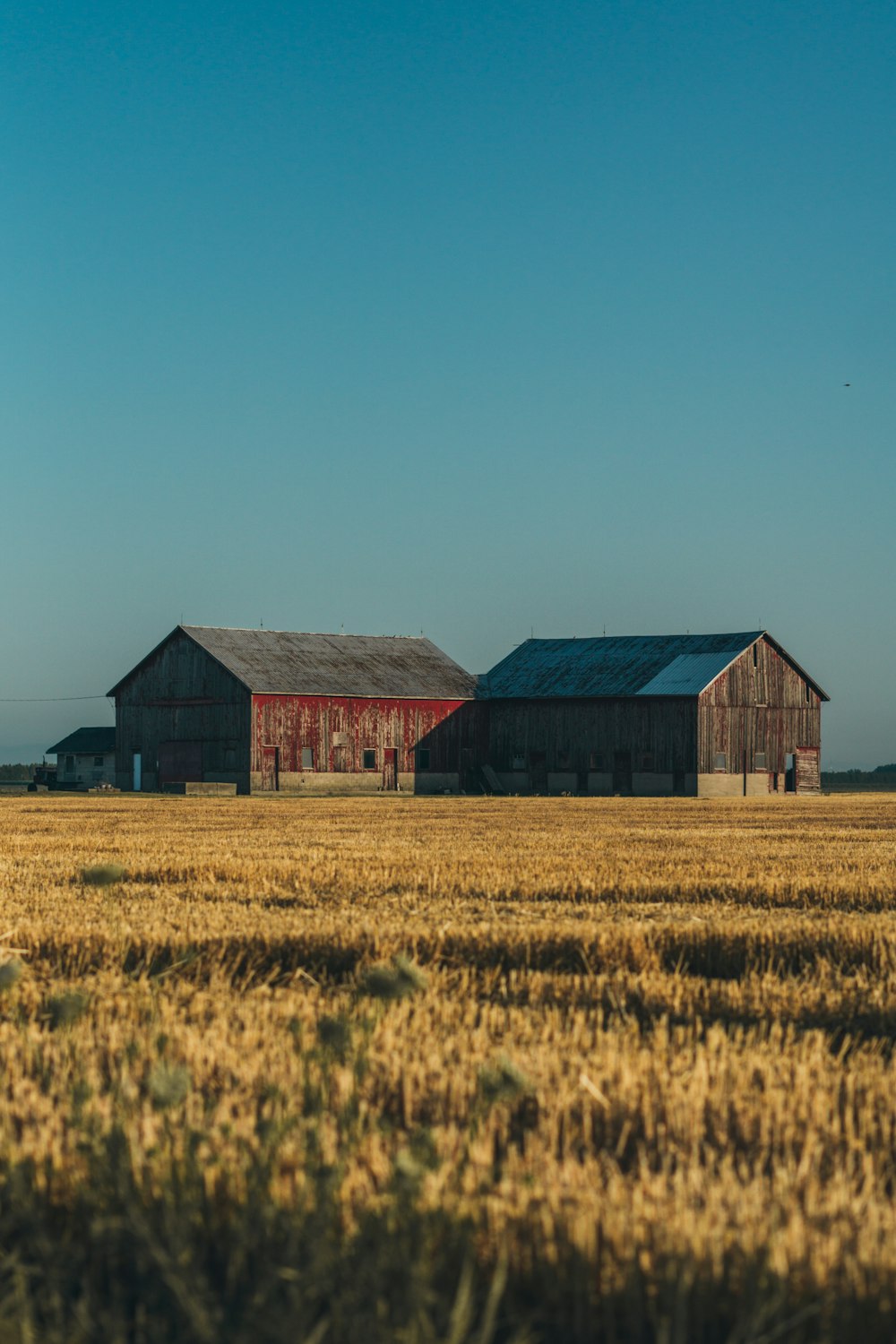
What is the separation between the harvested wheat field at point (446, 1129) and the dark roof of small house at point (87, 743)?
269ft

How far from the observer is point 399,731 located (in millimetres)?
75562

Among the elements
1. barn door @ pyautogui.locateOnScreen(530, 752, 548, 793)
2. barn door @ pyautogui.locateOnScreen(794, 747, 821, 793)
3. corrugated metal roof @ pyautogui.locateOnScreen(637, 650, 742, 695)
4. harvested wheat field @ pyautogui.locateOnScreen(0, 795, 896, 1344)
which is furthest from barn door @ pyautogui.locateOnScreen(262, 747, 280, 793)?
harvested wheat field @ pyautogui.locateOnScreen(0, 795, 896, 1344)

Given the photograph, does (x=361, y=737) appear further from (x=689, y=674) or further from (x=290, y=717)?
(x=689, y=674)

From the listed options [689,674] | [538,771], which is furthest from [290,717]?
[689,674]

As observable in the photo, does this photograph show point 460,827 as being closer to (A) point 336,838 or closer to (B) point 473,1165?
(A) point 336,838

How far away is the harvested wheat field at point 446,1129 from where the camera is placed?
3.21 meters

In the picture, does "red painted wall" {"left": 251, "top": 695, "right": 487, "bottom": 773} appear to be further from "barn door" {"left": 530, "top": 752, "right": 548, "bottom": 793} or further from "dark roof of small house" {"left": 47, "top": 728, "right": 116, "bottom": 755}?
"dark roof of small house" {"left": 47, "top": 728, "right": 116, "bottom": 755}

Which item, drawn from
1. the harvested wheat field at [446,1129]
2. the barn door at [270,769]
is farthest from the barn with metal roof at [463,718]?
the harvested wheat field at [446,1129]

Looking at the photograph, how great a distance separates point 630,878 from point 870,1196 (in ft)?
35.7

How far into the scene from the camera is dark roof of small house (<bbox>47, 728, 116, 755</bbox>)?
296 ft

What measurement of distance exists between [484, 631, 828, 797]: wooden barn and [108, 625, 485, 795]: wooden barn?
3356mm

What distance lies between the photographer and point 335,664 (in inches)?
3004

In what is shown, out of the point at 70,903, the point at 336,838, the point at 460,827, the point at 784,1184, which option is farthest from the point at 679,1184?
the point at 460,827

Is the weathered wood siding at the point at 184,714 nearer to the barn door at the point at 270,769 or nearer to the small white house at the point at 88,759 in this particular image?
the barn door at the point at 270,769
